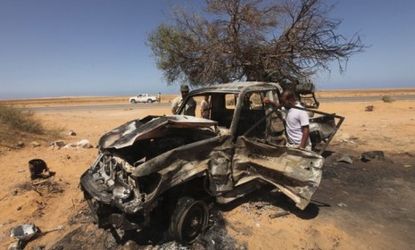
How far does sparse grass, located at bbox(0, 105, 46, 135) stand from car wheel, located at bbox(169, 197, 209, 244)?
347 inches

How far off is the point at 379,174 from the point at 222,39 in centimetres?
750

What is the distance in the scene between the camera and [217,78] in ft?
42.3

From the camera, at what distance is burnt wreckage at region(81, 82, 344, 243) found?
4.10 meters

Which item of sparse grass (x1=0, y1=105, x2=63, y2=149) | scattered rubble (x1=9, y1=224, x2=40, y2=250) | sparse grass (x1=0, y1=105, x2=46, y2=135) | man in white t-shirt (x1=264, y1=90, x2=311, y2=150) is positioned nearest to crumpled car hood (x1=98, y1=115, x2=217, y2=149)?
man in white t-shirt (x1=264, y1=90, x2=311, y2=150)

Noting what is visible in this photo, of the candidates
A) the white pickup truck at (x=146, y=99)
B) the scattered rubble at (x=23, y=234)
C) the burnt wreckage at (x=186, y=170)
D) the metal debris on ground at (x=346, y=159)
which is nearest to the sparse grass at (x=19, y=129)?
the scattered rubble at (x=23, y=234)

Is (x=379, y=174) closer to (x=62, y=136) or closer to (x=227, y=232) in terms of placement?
(x=227, y=232)

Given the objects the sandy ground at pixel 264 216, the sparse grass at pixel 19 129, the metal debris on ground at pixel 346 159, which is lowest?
the sandy ground at pixel 264 216

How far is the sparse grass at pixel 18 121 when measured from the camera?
11074 millimetres

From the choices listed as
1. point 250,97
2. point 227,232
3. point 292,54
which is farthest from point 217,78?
point 227,232

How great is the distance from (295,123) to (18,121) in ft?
31.5

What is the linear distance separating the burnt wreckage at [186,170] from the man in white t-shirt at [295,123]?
13.0 inches

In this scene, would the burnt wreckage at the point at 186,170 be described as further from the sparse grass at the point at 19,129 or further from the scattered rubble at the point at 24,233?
the sparse grass at the point at 19,129

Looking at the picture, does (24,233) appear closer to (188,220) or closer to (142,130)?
(142,130)

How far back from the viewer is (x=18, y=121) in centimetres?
1126
